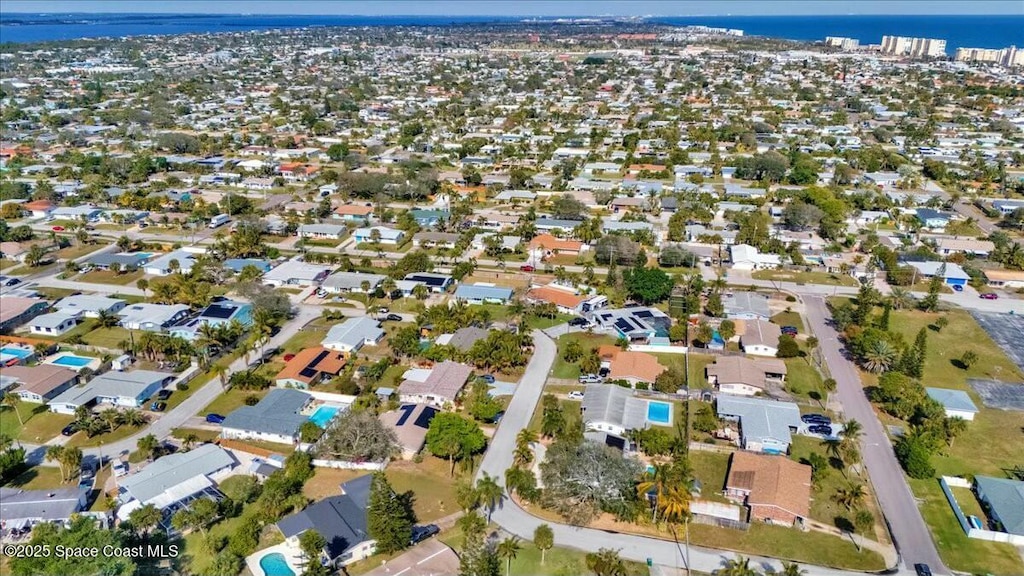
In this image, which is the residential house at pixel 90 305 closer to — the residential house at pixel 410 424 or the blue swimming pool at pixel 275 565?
the residential house at pixel 410 424

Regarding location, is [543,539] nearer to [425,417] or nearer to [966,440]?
[425,417]

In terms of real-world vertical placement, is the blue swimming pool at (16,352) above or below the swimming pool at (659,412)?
below

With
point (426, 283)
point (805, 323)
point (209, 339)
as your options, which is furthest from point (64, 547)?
point (805, 323)

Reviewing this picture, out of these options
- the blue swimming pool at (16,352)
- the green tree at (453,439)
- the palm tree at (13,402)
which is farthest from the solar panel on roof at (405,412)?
the blue swimming pool at (16,352)

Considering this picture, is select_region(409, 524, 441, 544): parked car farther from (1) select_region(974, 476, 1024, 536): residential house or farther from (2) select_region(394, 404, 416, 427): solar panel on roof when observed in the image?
(1) select_region(974, 476, 1024, 536): residential house

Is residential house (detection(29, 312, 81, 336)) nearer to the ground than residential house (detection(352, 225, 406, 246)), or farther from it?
nearer to the ground

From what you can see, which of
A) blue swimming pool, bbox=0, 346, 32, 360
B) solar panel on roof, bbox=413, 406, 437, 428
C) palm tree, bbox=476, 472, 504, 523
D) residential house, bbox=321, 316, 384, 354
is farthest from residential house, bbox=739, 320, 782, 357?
blue swimming pool, bbox=0, 346, 32, 360
